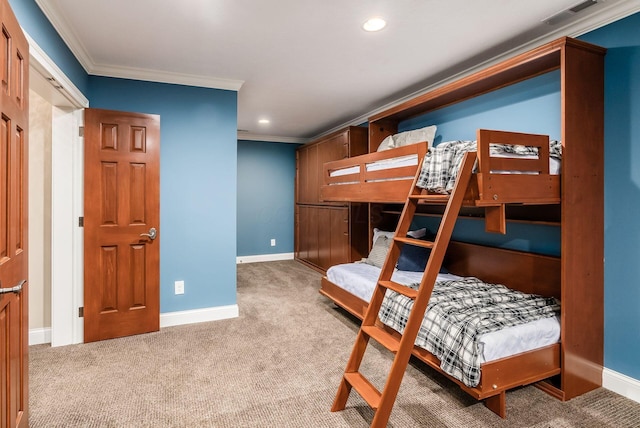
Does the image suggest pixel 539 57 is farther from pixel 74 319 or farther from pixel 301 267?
pixel 301 267

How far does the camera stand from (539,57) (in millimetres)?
2291

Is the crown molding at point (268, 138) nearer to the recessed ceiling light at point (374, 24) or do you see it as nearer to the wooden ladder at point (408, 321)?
the recessed ceiling light at point (374, 24)

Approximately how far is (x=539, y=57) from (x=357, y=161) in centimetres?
170

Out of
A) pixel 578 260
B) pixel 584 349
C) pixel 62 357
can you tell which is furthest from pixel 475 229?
pixel 62 357

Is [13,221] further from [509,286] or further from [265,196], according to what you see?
[265,196]

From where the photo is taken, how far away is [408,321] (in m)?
1.77

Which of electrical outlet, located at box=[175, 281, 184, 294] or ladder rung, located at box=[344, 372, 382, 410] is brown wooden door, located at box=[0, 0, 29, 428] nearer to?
ladder rung, located at box=[344, 372, 382, 410]

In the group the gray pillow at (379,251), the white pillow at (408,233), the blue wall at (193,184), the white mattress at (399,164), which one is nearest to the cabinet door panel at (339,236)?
the white pillow at (408,233)

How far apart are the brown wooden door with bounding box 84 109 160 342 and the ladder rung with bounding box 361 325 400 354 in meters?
2.11

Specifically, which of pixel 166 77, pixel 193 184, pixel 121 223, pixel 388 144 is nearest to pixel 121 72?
pixel 166 77

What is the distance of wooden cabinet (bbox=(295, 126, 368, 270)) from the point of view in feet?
15.6

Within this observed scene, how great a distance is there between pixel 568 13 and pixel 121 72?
3563mm

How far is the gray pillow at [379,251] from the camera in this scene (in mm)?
3746

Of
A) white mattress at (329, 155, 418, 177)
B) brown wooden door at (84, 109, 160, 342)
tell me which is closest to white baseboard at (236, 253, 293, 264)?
brown wooden door at (84, 109, 160, 342)
